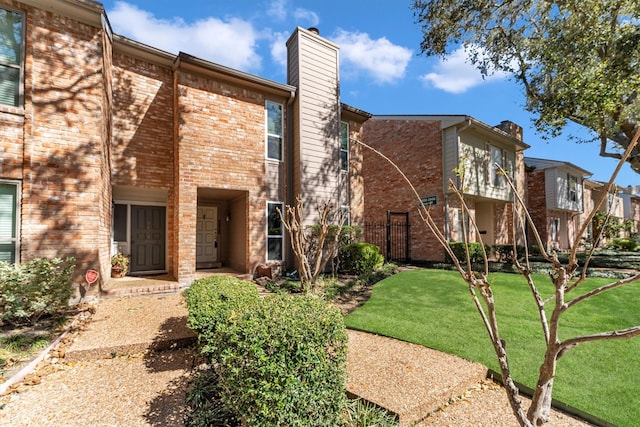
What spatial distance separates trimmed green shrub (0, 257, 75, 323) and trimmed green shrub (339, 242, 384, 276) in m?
7.47

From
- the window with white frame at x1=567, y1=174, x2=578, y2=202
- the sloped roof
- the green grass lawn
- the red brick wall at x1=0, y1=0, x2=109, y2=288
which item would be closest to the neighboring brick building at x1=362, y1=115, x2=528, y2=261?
the sloped roof

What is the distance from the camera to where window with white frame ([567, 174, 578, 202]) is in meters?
21.5

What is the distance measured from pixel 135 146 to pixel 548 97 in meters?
15.7

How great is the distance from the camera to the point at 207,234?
38.2 ft

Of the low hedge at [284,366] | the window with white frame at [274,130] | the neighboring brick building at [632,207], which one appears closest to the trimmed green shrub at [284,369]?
the low hedge at [284,366]

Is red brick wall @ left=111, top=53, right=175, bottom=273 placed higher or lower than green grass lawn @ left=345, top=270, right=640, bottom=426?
higher

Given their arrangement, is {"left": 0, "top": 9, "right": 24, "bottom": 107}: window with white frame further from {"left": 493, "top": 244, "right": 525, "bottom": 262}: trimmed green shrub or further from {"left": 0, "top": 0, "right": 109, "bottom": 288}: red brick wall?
{"left": 493, "top": 244, "right": 525, "bottom": 262}: trimmed green shrub

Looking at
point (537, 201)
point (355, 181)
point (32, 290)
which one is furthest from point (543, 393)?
point (537, 201)

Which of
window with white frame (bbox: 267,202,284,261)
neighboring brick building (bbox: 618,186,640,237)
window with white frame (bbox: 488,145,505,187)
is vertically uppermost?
window with white frame (bbox: 488,145,505,187)

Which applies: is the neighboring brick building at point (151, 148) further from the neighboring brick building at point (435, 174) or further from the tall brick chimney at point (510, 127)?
the tall brick chimney at point (510, 127)

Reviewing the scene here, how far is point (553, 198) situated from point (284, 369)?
2390cm

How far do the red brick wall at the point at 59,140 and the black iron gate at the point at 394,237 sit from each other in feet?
36.6

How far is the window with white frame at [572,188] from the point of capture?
21.5 meters

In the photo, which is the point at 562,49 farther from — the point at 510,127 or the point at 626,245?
the point at 626,245
